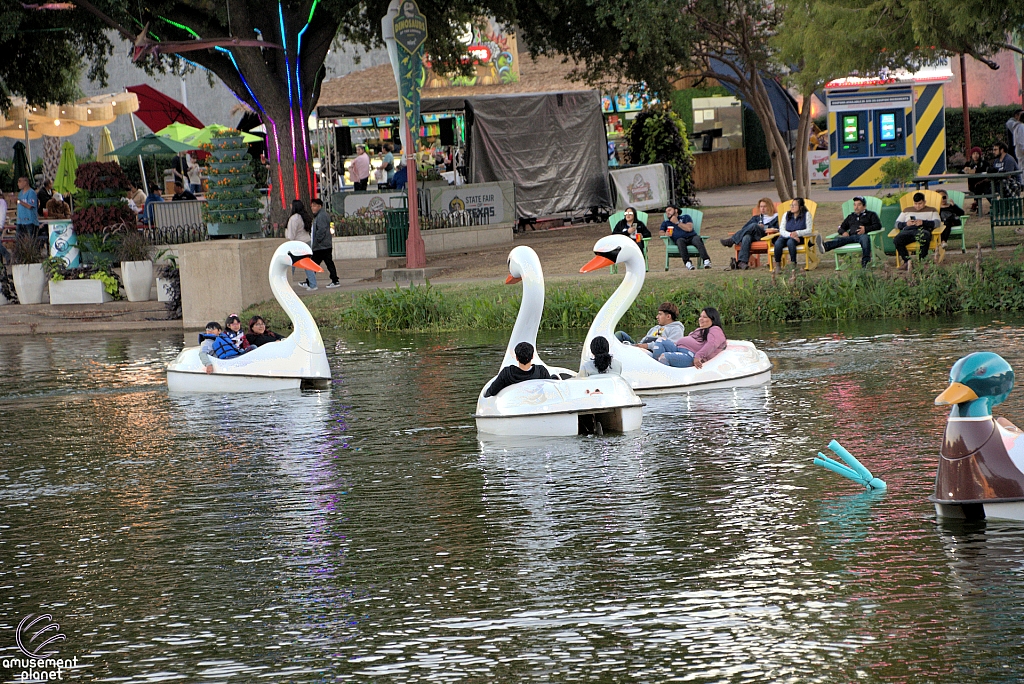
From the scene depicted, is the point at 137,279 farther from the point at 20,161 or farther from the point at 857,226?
the point at 20,161

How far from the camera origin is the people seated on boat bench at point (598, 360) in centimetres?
1323

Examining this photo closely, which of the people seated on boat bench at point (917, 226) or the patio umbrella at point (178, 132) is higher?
the patio umbrella at point (178, 132)

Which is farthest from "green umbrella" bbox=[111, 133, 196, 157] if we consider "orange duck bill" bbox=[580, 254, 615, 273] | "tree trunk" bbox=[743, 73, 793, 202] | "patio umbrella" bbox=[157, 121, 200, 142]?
"orange duck bill" bbox=[580, 254, 615, 273]

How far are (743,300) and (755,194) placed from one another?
22.5 meters

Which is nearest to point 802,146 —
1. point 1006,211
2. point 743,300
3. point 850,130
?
point 850,130

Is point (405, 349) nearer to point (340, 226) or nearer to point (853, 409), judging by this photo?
point (853, 409)

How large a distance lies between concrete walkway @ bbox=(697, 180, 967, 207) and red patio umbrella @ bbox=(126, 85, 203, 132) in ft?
49.9

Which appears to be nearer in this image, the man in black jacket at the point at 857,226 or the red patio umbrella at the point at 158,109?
the man in black jacket at the point at 857,226

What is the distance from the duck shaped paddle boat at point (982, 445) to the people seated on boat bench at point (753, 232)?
13.4 m

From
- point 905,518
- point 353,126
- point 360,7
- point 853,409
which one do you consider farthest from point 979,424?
point 353,126

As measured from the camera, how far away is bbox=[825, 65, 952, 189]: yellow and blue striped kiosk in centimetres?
3653

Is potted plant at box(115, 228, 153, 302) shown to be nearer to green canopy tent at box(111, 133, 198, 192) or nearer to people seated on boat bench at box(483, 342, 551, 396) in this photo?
green canopy tent at box(111, 133, 198, 192)

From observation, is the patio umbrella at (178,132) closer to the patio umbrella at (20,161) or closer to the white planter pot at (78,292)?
the patio umbrella at (20,161)

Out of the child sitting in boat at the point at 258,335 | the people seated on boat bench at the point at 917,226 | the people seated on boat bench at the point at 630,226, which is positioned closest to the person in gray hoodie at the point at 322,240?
the people seated on boat bench at the point at 630,226
